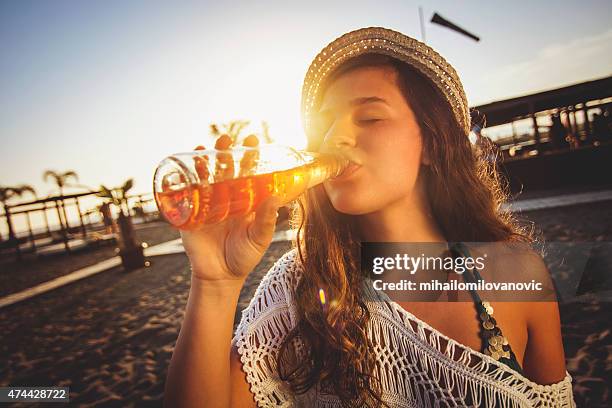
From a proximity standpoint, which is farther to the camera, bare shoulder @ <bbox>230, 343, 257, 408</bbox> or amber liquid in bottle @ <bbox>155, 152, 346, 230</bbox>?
bare shoulder @ <bbox>230, 343, 257, 408</bbox>

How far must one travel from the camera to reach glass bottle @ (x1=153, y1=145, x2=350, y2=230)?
3.19ft

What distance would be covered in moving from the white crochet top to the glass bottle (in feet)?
1.86

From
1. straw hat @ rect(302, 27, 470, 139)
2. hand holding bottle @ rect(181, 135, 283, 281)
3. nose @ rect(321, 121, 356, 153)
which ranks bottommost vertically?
hand holding bottle @ rect(181, 135, 283, 281)

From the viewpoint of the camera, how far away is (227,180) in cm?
106

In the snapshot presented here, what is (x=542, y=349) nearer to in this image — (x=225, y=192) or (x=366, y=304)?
(x=366, y=304)

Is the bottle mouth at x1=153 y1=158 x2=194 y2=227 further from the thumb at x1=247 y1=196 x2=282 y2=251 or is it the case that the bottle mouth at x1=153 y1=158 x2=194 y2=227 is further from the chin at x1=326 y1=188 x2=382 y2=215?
the chin at x1=326 y1=188 x2=382 y2=215

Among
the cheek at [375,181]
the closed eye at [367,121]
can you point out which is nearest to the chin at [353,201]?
the cheek at [375,181]

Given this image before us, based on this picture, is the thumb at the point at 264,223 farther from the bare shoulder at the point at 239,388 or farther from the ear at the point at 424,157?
the ear at the point at 424,157

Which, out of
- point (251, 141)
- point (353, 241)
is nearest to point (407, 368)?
point (353, 241)

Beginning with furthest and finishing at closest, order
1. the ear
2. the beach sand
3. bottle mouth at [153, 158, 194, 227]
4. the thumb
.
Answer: the beach sand < the ear < the thumb < bottle mouth at [153, 158, 194, 227]

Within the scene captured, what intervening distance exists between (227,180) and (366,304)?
83 centimetres

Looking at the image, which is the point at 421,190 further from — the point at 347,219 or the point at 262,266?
the point at 262,266
